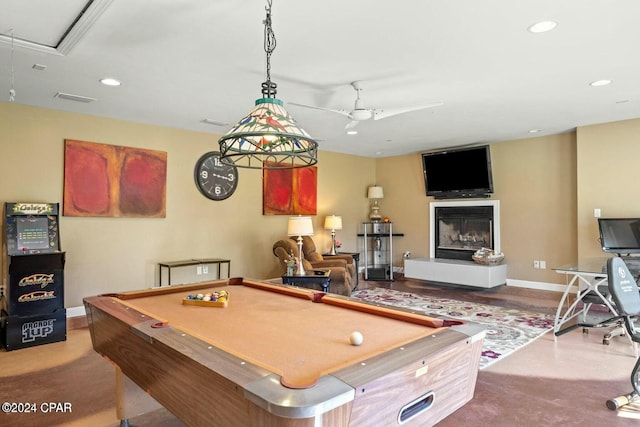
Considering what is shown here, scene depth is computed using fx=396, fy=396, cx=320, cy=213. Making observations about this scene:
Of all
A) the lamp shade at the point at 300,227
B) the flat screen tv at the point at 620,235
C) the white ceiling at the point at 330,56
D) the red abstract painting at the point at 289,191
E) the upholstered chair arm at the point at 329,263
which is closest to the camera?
the white ceiling at the point at 330,56

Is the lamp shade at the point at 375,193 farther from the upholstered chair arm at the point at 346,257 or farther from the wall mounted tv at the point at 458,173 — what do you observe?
the upholstered chair arm at the point at 346,257

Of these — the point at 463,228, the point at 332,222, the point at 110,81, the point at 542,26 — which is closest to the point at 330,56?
the point at 542,26

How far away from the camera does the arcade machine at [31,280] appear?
3.68 metres

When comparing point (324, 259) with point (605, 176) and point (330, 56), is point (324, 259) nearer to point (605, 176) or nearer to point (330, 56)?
point (330, 56)

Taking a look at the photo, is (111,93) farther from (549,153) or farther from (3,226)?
(549,153)

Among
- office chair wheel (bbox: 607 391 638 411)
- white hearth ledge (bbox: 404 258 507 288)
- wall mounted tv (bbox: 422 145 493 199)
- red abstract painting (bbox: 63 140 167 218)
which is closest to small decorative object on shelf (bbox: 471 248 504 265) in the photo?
white hearth ledge (bbox: 404 258 507 288)

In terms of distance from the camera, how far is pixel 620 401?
2.46m

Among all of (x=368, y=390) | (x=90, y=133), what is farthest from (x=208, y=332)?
(x=90, y=133)

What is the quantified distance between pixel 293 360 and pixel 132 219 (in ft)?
14.1

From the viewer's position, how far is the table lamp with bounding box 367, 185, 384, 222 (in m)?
7.86

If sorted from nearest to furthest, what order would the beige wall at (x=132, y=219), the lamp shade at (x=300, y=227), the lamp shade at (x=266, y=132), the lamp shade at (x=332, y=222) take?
the lamp shade at (x=266, y=132) < the beige wall at (x=132, y=219) < the lamp shade at (x=300, y=227) < the lamp shade at (x=332, y=222)

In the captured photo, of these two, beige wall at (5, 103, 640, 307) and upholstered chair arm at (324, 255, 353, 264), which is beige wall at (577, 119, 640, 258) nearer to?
beige wall at (5, 103, 640, 307)

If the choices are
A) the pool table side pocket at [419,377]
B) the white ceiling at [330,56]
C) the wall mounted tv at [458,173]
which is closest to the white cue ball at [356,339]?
the pool table side pocket at [419,377]

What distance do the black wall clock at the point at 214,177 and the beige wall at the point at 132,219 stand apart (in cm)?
9
